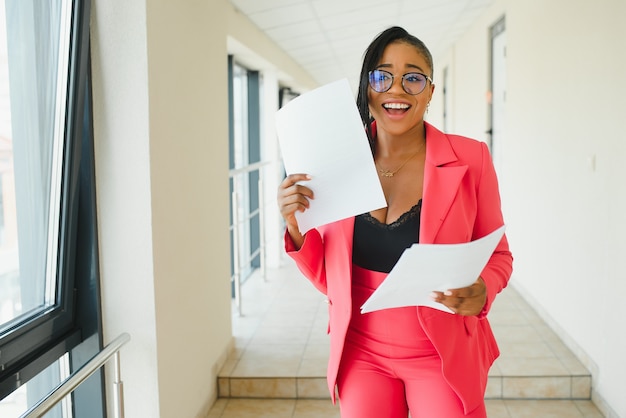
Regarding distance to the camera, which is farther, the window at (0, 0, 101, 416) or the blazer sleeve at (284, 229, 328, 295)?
the window at (0, 0, 101, 416)

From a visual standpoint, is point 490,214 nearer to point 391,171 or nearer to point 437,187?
point 437,187

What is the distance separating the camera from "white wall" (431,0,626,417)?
2.99 m

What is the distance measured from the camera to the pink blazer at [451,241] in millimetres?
1524

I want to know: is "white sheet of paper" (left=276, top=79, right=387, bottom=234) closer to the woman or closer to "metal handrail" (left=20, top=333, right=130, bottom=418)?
the woman

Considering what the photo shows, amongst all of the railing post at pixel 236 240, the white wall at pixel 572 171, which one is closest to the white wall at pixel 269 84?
the railing post at pixel 236 240

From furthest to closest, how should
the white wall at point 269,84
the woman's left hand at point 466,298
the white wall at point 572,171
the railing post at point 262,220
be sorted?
the railing post at point 262,220
the white wall at point 269,84
the white wall at point 572,171
the woman's left hand at point 466,298

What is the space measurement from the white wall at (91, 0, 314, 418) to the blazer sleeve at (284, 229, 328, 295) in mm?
937

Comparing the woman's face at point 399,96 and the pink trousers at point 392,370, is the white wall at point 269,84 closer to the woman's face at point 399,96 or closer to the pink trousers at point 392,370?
the woman's face at point 399,96

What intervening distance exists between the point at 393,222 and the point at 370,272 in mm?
130

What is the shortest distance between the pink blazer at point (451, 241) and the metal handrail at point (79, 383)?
26.5 inches

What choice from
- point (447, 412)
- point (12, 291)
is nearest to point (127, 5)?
point (12, 291)

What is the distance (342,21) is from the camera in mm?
5336

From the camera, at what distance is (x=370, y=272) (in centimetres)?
158

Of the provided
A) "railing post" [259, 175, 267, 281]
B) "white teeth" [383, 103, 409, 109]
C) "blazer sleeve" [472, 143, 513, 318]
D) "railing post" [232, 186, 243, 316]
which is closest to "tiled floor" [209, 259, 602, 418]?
"railing post" [232, 186, 243, 316]
